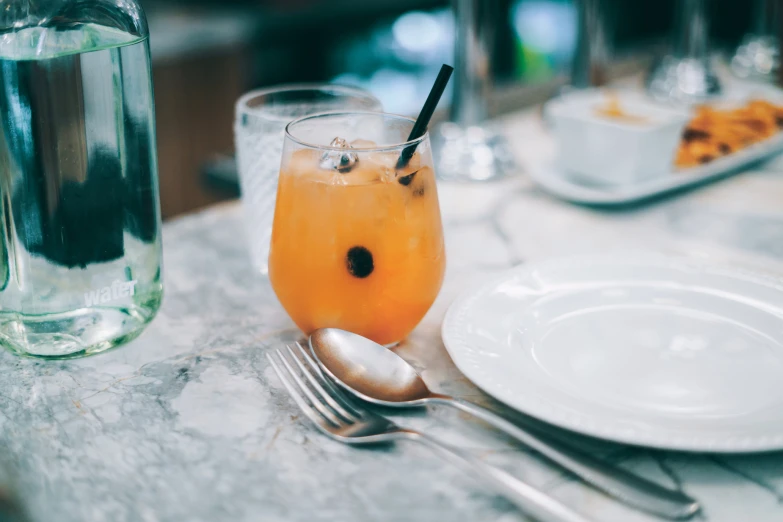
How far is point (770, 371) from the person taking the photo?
583 millimetres

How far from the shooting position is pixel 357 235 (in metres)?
0.58

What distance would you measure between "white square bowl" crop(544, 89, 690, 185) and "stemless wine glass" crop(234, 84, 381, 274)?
1.16 feet

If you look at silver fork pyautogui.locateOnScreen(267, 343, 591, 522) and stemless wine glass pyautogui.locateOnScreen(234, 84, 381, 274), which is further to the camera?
stemless wine glass pyautogui.locateOnScreen(234, 84, 381, 274)

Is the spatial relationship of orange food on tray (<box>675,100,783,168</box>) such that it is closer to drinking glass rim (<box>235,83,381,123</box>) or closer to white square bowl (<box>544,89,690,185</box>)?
white square bowl (<box>544,89,690,185</box>)

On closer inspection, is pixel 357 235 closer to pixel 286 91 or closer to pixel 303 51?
pixel 286 91

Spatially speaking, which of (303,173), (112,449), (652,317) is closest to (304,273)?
(303,173)

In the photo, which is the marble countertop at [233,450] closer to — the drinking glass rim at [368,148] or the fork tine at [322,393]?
the fork tine at [322,393]

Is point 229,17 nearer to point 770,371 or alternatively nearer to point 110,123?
point 110,123

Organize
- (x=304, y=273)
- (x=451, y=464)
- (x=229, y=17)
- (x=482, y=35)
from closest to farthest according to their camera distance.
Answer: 1. (x=451, y=464)
2. (x=304, y=273)
3. (x=482, y=35)
4. (x=229, y=17)

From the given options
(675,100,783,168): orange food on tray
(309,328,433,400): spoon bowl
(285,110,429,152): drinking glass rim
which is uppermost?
(285,110,429,152): drinking glass rim

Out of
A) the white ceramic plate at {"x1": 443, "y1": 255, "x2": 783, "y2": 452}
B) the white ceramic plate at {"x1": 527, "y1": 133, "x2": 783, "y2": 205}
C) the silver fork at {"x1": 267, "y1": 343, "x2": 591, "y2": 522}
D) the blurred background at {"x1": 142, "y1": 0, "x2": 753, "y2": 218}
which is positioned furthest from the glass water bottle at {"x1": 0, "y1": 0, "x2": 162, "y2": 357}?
the blurred background at {"x1": 142, "y1": 0, "x2": 753, "y2": 218}

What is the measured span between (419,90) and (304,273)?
2.34 metres

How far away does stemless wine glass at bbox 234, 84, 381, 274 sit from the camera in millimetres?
739

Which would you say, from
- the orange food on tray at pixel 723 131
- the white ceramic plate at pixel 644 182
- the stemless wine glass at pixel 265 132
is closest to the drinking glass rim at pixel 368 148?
the stemless wine glass at pixel 265 132
